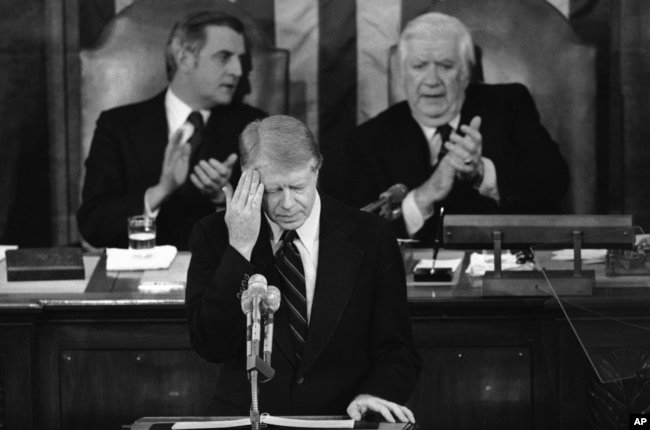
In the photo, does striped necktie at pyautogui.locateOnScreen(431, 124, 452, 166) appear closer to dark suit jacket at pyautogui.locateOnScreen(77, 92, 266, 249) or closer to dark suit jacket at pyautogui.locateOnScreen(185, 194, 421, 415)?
dark suit jacket at pyautogui.locateOnScreen(77, 92, 266, 249)

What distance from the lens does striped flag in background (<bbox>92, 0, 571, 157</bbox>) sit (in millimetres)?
7142

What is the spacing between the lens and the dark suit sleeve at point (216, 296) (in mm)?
3607

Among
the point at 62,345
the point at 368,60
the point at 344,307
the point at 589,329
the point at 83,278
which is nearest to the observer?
the point at 589,329

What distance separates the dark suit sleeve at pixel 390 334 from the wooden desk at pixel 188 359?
160 cm

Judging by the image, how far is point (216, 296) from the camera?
3607mm

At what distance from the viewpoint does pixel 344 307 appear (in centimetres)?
376

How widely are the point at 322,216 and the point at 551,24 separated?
370 cm

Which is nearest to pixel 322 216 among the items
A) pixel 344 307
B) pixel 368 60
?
pixel 344 307

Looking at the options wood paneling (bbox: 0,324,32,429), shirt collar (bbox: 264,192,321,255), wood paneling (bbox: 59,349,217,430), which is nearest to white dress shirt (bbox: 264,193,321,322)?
shirt collar (bbox: 264,192,321,255)

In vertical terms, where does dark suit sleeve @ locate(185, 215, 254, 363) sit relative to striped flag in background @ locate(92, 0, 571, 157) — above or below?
below

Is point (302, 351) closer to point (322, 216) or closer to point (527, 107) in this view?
point (322, 216)

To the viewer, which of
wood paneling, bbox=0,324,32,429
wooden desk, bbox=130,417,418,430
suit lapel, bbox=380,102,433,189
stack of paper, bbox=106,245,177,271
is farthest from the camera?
suit lapel, bbox=380,102,433,189

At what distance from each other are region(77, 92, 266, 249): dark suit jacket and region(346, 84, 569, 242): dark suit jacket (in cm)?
70

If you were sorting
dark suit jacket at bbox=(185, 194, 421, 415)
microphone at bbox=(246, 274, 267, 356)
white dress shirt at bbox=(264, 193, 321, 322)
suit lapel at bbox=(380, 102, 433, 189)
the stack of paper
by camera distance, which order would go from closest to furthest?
microphone at bbox=(246, 274, 267, 356) → dark suit jacket at bbox=(185, 194, 421, 415) → white dress shirt at bbox=(264, 193, 321, 322) → the stack of paper → suit lapel at bbox=(380, 102, 433, 189)
